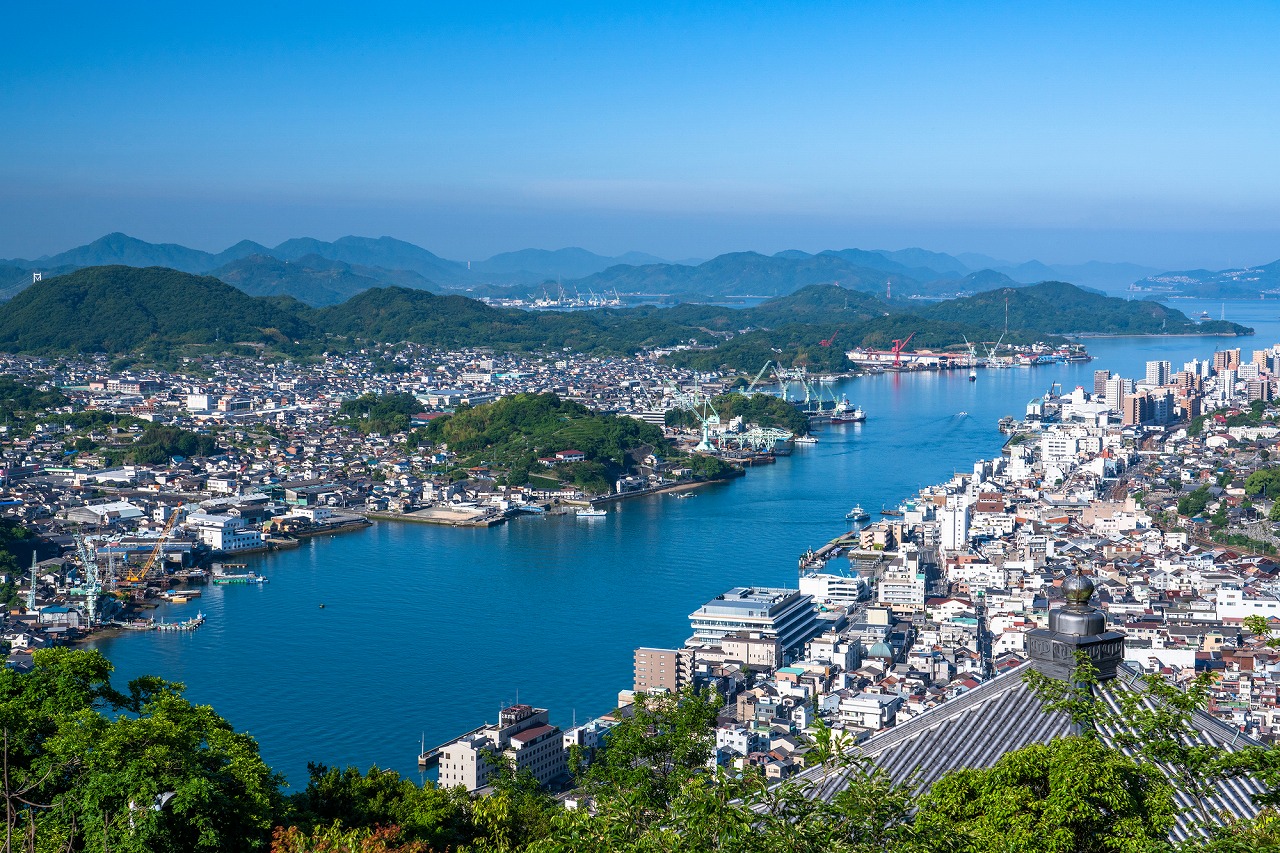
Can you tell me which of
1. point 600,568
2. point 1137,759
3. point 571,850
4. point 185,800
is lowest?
point 600,568

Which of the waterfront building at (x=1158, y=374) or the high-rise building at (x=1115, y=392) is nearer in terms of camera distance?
the high-rise building at (x=1115, y=392)

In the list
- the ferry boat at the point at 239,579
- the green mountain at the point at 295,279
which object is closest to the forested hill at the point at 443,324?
the green mountain at the point at 295,279

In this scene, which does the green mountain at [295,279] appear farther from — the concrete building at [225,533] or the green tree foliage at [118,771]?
the green tree foliage at [118,771]

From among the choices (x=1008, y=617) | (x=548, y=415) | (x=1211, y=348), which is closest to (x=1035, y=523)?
(x=1008, y=617)

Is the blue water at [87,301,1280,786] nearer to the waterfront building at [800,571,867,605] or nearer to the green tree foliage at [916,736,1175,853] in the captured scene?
the waterfront building at [800,571,867,605]

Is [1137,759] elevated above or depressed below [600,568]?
above

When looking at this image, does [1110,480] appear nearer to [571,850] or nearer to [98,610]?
[98,610]

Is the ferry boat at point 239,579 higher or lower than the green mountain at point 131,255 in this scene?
lower
